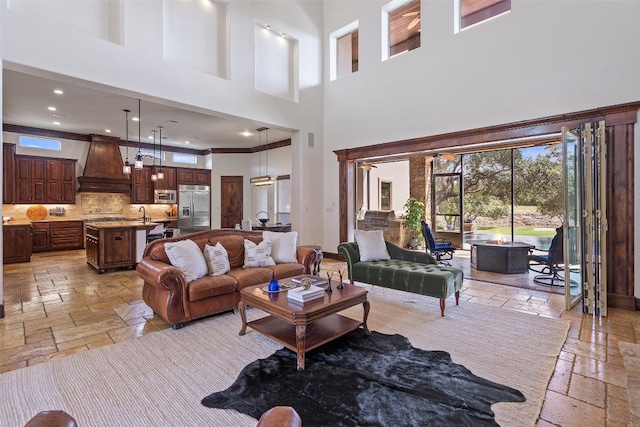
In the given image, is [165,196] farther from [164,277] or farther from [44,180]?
[164,277]

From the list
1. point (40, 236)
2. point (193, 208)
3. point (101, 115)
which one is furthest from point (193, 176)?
point (40, 236)

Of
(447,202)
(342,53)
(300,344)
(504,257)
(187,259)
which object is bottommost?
(300,344)

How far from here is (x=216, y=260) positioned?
3.84 meters

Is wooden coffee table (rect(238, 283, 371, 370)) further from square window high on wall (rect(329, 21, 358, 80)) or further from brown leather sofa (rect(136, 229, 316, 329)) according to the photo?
square window high on wall (rect(329, 21, 358, 80))

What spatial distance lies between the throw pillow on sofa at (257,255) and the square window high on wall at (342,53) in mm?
5034

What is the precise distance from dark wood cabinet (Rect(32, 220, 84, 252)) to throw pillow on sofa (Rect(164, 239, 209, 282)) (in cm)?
729

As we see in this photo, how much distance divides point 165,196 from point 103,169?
1914mm

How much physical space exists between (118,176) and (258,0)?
259 inches

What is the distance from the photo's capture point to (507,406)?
2086mm

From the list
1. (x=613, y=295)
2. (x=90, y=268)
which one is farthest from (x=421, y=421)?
(x=90, y=268)

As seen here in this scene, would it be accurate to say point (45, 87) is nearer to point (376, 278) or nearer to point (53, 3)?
point (53, 3)

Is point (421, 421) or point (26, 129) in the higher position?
point (26, 129)

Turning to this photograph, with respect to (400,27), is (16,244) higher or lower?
lower

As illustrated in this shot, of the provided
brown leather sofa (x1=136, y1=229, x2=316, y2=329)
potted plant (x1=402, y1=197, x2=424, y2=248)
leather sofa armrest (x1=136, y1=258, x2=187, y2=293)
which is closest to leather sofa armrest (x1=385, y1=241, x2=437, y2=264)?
brown leather sofa (x1=136, y1=229, x2=316, y2=329)
